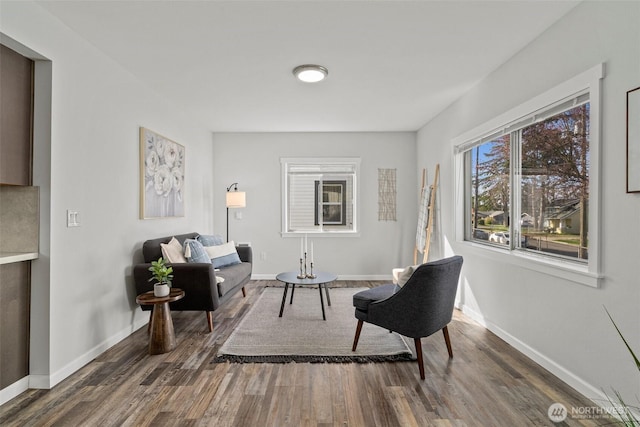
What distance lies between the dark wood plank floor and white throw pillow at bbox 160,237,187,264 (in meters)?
0.87

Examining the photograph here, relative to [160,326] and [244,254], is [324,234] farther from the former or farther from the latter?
[160,326]

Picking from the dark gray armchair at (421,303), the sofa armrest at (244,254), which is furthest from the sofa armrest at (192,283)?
the dark gray armchair at (421,303)

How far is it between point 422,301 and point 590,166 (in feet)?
4.43

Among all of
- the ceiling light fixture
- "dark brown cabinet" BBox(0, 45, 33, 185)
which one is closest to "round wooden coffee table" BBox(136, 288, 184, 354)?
"dark brown cabinet" BBox(0, 45, 33, 185)

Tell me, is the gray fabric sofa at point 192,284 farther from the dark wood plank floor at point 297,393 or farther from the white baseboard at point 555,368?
the white baseboard at point 555,368

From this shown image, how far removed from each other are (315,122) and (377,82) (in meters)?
1.68

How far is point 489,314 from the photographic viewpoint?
3.25 metres

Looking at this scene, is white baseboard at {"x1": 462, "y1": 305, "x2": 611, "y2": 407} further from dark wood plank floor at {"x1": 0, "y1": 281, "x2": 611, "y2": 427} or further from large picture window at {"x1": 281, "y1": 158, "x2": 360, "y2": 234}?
large picture window at {"x1": 281, "y1": 158, "x2": 360, "y2": 234}

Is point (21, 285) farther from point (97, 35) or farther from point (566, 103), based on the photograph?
point (566, 103)

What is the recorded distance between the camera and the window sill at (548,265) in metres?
2.06

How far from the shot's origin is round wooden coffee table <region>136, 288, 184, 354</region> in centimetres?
272

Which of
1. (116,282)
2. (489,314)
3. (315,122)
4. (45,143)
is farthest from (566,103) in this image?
(116,282)

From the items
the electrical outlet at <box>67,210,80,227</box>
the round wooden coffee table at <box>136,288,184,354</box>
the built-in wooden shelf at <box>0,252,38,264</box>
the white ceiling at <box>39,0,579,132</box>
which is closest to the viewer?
the built-in wooden shelf at <box>0,252,38,264</box>

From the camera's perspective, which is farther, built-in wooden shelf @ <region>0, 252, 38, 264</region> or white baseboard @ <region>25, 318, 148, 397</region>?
white baseboard @ <region>25, 318, 148, 397</region>
